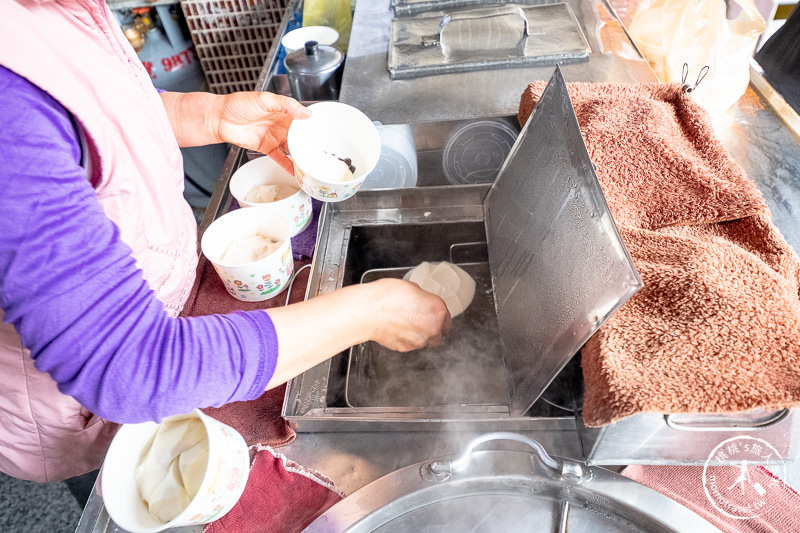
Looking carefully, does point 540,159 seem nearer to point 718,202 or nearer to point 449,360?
point 718,202

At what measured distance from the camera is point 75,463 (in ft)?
3.48

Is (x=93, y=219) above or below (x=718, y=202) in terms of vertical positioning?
above

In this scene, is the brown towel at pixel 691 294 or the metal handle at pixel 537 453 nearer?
the brown towel at pixel 691 294

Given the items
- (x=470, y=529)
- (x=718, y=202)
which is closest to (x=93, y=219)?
(x=470, y=529)

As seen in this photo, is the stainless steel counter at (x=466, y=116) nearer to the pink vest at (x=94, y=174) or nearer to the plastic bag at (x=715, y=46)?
the plastic bag at (x=715, y=46)

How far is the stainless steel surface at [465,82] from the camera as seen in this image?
1.58 meters

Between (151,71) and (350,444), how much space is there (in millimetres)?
2405

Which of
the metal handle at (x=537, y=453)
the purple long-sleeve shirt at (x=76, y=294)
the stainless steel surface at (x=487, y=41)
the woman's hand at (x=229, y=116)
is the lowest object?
the metal handle at (x=537, y=453)

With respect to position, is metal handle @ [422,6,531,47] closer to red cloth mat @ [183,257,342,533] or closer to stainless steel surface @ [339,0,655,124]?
stainless steel surface @ [339,0,655,124]

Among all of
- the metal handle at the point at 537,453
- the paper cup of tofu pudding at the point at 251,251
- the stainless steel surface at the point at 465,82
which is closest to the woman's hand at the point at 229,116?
the paper cup of tofu pudding at the point at 251,251

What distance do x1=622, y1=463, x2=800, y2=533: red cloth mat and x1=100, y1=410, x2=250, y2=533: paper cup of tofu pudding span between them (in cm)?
70

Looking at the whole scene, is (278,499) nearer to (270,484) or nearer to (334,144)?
(270,484)

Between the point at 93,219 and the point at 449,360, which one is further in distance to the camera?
the point at 449,360

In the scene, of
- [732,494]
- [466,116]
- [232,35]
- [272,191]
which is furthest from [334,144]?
[232,35]
